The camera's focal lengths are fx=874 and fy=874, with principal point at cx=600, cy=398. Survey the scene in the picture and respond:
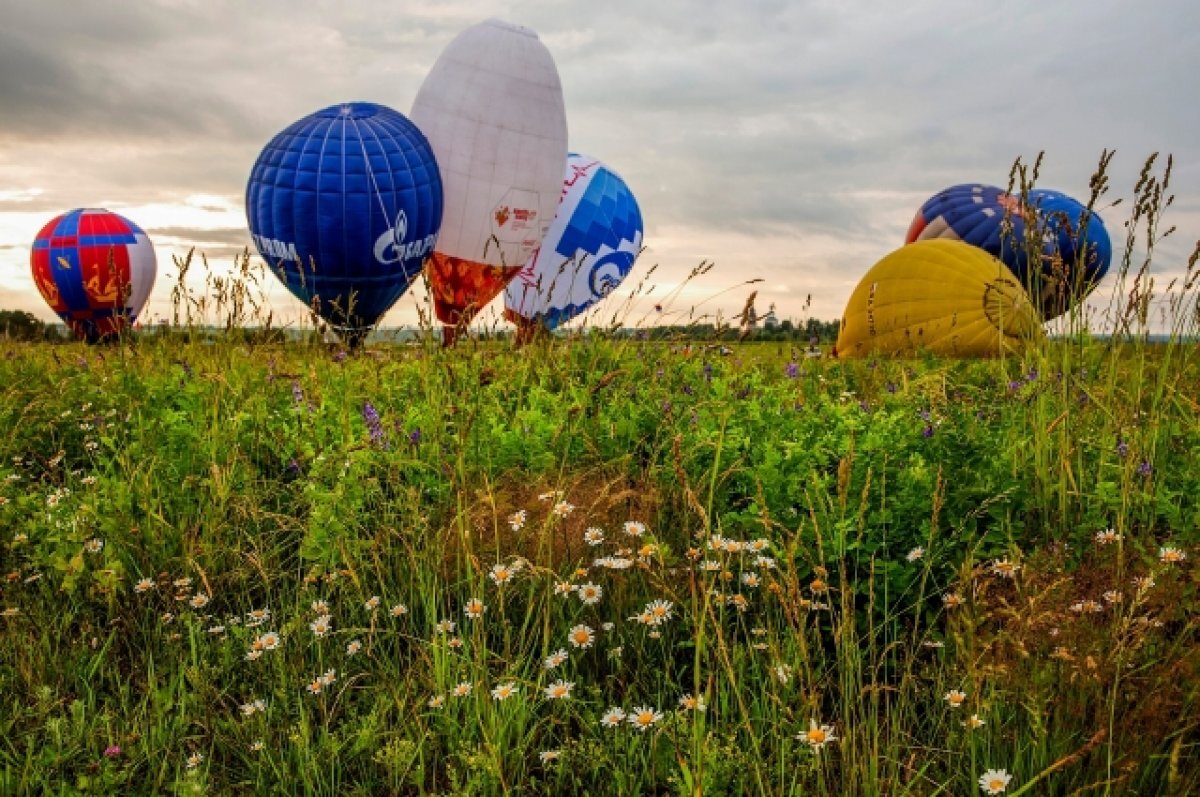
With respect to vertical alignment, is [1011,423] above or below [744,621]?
above

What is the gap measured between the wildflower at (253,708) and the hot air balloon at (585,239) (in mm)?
17069

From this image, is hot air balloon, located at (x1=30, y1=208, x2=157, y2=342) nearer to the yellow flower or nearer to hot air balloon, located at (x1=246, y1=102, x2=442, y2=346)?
hot air balloon, located at (x1=246, y1=102, x2=442, y2=346)


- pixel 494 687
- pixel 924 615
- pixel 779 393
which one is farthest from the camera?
pixel 779 393

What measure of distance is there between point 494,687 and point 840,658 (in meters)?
1.10

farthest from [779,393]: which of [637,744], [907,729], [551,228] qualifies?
[551,228]

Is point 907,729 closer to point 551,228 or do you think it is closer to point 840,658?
point 840,658

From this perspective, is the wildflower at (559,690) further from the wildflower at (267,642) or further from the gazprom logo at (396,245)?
the gazprom logo at (396,245)

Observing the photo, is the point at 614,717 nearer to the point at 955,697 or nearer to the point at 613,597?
the point at 613,597

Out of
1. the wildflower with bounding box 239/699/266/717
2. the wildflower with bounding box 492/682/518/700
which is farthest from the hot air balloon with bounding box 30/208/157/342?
the wildflower with bounding box 492/682/518/700

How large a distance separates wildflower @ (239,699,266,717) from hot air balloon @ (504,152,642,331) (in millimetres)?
17069

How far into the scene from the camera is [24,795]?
8.54 ft

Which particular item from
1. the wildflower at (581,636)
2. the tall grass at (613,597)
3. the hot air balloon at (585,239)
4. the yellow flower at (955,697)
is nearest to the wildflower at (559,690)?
the tall grass at (613,597)

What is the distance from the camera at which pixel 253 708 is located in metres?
2.78

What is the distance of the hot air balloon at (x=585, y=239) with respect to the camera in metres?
20.2
